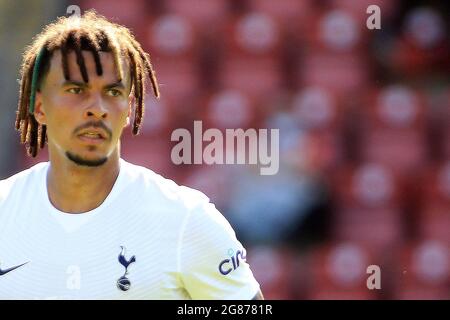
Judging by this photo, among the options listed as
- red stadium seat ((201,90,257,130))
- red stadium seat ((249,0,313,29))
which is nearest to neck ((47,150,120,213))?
red stadium seat ((201,90,257,130))

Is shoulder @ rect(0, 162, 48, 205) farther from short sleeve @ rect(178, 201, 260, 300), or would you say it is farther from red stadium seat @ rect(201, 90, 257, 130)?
red stadium seat @ rect(201, 90, 257, 130)

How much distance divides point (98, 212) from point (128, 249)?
0.51 ft

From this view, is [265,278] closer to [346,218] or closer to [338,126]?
[346,218]

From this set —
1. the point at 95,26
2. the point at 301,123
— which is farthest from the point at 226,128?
the point at 95,26

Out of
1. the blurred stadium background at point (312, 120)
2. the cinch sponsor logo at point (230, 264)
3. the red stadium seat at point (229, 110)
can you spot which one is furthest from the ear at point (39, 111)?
the red stadium seat at point (229, 110)

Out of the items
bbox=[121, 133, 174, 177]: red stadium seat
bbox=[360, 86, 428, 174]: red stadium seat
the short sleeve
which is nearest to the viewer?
the short sleeve

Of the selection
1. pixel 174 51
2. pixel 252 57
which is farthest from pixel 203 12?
pixel 252 57

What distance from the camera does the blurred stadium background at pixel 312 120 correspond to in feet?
17.8

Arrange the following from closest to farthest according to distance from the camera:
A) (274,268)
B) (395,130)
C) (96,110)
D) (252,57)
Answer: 1. (96,110)
2. (274,268)
3. (395,130)
4. (252,57)

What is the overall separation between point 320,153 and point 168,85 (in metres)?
1.03

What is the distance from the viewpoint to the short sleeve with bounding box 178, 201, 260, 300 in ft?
8.73

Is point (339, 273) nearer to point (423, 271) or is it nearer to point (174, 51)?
point (423, 271)

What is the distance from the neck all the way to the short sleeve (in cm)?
30

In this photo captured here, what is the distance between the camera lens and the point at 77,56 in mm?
2834
